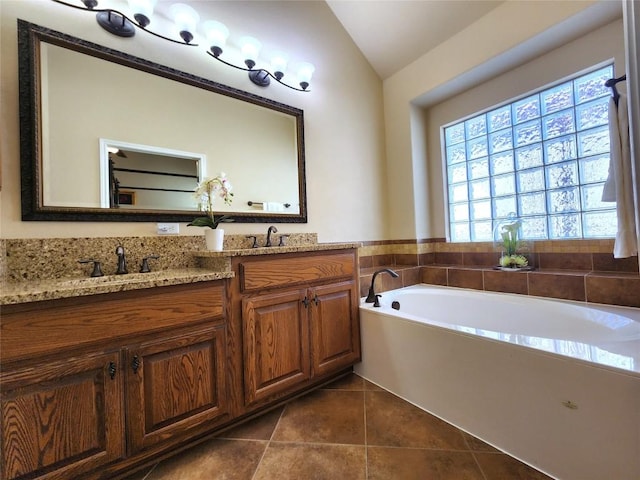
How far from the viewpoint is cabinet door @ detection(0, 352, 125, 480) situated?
0.85 meters

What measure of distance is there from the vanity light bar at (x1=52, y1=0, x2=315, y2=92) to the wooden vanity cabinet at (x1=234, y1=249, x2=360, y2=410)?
4.58ft

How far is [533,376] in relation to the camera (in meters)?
1.11

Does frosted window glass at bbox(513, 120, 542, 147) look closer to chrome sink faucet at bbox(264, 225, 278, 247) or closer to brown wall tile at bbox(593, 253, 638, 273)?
brown wall tile at bbox(593, 253, 638, 273)

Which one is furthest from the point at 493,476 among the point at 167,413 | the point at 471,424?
the point at 167,413

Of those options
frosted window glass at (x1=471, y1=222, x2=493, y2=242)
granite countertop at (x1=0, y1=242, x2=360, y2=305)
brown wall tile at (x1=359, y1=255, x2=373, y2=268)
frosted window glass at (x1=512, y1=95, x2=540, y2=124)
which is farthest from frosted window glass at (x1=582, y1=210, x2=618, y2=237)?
granite countertop at (x1=0, y1=242, x2=360, y2=305)

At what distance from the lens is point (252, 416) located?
1.45 meters

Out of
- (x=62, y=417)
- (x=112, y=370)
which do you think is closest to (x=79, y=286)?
(x=112, y=370)

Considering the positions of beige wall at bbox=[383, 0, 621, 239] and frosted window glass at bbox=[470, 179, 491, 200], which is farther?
frosted window glass at bbox=[470, 179, 491, 200]

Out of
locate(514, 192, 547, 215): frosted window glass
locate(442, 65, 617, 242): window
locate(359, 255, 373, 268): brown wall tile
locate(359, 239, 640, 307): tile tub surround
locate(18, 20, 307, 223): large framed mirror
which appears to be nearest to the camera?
locate(18, 20, 307, 223): large framed mirror

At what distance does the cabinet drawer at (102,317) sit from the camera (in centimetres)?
86

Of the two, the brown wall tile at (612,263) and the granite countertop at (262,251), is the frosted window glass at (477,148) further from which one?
the granite countertop at (262,251)

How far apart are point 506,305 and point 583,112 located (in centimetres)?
149

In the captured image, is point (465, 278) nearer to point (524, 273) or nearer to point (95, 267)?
point (524, 273)

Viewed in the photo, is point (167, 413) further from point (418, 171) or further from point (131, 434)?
point (418, 171)
